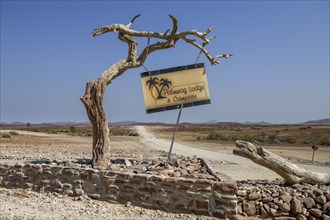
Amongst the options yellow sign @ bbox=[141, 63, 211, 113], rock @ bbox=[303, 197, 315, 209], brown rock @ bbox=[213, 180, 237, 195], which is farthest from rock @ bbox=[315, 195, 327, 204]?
yellow sign @ bbox=[141, 63, 211, 113]

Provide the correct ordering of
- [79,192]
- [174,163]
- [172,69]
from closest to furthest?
[79,192]
[172,69]
[174,163]

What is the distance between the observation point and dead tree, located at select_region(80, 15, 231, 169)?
9.79m

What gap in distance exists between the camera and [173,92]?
34.0 ft

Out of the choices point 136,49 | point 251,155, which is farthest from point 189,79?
point 251,155

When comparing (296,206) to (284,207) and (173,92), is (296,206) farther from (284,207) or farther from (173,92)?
(173,92)

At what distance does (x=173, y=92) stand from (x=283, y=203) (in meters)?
3.91

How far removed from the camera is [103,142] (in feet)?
32.3

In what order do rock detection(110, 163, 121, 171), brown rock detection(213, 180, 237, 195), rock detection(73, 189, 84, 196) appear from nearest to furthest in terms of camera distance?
brown rock detection(213, 180, 237, 195), rock detection(73, 189, 84, 196), rock detection(110, 163, 121, 171)

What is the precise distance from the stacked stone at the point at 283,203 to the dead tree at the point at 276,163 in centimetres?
84

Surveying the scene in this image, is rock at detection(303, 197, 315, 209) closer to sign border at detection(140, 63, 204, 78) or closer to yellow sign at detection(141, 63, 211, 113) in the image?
yellow sign at detection(141, 63, 211, 113)

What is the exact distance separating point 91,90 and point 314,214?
614 cm

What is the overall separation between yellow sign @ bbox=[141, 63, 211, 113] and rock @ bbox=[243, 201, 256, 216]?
284 centimetres

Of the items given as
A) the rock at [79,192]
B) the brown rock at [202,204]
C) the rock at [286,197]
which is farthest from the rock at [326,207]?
the rock at [79,192]

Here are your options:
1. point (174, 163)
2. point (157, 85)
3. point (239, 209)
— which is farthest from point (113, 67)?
point (239, 209)
